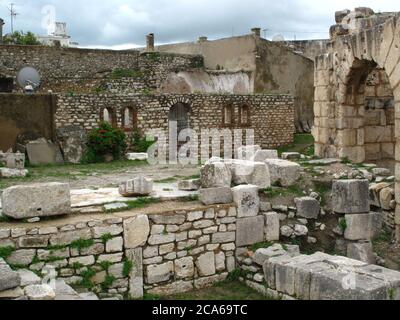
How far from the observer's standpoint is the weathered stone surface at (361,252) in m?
8.70

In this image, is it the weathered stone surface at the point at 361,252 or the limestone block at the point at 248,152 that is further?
the limestone block at the point at 248,152

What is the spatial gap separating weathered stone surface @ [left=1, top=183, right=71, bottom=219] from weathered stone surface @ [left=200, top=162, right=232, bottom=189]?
7.42 ft

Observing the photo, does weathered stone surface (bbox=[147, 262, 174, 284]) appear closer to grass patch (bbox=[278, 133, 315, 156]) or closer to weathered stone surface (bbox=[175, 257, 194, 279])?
weathered stone surface (bbox=[175, 257, 194, 279])

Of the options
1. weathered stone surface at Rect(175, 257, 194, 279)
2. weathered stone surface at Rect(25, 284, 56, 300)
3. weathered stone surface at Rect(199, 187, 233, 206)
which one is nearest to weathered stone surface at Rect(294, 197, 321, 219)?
weathered stone surface at Rect(199, 187, 233, 206)

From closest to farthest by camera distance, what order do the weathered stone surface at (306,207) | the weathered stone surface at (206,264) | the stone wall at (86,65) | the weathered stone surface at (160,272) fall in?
the weathered stone surface at (160,272) < the weathered stone surface at (206,264) < the weathered stone surface at (306,207) < the stone wall at (86,65)

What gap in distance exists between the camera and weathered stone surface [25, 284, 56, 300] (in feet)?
17.8

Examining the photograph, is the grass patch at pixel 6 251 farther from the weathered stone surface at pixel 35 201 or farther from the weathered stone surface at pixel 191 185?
the weathered stone surface at pixel 191 185

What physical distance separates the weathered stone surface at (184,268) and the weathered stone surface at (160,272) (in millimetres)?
94

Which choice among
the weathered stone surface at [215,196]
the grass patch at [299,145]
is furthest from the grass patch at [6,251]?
the grass patch at [299,145]

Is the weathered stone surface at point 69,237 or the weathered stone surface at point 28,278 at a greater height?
the weathered stone surface at point 69,237

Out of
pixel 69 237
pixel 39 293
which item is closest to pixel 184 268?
pixel 69 237

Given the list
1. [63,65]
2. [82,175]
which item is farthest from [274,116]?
[82,175]

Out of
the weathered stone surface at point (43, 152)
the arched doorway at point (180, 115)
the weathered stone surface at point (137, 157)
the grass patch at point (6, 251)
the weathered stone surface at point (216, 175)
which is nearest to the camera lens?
the grass patch at point (6, 251)
